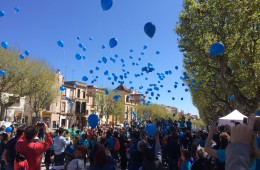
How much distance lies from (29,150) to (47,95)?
1242 inches

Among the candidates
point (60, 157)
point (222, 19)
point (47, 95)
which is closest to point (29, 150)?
point (60, 157)

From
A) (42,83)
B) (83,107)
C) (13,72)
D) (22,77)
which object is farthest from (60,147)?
(83,107)

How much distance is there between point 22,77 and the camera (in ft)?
94.6

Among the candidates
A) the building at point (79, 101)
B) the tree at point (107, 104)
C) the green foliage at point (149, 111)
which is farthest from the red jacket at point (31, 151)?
the green foliage at point (149, 111)

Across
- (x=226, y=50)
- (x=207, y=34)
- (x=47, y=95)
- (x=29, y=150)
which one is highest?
(x=207, y=34)

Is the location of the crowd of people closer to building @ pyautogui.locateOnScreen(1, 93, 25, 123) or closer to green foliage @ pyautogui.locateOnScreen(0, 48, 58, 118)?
green foliage @ pyautogui.locateOnScreen(0, 48, 58, 118)

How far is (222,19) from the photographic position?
1861cm

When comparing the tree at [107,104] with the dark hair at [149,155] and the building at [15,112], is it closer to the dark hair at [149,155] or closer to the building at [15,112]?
the building at [15,112]

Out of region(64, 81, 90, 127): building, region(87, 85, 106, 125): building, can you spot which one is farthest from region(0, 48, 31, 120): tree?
region(87, 85, 106, 125): building

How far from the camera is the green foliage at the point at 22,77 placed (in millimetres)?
27944

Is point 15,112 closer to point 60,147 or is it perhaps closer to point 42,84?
point 42,84

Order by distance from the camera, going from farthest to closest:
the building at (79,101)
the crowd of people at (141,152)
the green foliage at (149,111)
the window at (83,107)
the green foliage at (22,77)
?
the green foliage at (149,111)
the window at (83,107)
the building at (79,101)
the green foliage at (22,77)
the crowd of people at (141,152)

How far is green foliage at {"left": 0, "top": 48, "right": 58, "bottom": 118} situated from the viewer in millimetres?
27944

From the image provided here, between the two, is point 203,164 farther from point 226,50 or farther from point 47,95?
point 47,95
